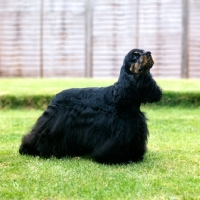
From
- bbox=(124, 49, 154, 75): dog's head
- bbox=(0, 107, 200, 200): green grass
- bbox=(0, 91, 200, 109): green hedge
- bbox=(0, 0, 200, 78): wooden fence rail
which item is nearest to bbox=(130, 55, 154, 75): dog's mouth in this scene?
bbox=(124, 49, 154, 75): dog's head

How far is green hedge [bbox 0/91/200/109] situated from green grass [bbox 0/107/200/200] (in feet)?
14.2

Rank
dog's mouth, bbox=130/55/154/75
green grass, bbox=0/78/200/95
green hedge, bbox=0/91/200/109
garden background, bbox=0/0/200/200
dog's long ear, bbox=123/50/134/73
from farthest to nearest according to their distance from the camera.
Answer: garden background, bbox=0/0/200/200 → green grass, bbox=0/78/200/95 → green hedge, bbox=0/91/200/109 → dog's long ear, bbox=123/50/134/73 → dog's mouth, bbox=130/55/154/75

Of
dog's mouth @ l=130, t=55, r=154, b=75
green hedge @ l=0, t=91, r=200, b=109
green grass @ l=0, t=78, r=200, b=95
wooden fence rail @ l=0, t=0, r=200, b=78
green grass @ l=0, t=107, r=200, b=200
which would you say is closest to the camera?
green grass @ l=0, t=107, r=200, b=200

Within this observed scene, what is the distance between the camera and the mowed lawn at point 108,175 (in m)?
4.70

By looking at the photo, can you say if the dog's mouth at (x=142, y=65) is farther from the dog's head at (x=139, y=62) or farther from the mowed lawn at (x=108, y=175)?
the mowed lawn at (x=108, y=175)

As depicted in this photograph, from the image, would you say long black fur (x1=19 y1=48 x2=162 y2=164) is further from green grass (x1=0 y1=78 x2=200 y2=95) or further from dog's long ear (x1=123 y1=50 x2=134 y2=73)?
green grass (x1=0 y1=78 x2=200 y2=95)

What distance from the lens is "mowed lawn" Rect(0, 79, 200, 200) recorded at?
4695mm

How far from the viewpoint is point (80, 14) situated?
56.9 feet

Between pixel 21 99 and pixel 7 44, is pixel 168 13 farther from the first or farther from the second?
pixel 21 99

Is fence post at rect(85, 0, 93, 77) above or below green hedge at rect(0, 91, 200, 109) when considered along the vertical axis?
above

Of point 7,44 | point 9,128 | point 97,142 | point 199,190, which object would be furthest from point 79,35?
point 199,190

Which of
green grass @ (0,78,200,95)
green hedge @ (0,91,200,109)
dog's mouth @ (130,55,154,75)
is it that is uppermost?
dog's mouth @ (130,55,154,75)

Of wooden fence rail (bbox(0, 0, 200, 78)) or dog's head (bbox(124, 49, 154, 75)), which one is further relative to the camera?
wooden fence rail (bbox(0, 0, 200, 78))

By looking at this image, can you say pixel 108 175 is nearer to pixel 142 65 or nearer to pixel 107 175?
pixel 107 175
